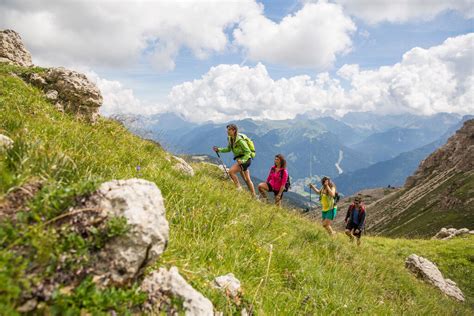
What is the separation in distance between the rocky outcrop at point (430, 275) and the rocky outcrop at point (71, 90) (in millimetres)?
19193

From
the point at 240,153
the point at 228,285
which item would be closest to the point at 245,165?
the point at 240,153

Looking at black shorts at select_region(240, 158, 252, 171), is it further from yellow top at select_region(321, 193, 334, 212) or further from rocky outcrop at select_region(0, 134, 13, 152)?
rocky outcrop at select_region(0, 134, 13, 152)

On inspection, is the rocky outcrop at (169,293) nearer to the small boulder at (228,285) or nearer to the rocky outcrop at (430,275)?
the small boulder at (228,285)

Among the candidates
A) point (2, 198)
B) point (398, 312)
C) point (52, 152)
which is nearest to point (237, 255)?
point (52, 152)

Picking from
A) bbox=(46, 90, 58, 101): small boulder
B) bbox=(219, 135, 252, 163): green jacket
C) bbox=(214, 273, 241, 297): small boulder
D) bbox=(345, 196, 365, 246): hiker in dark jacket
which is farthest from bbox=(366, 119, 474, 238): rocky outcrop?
bbox=(214, 273, 241, 297): small boulder

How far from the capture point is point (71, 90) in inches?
426

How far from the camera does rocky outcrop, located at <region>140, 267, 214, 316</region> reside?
2791mm

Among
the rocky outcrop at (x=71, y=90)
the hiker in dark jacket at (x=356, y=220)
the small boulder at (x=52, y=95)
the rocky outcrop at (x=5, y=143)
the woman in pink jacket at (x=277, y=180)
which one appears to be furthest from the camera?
the hiker in dark jacket at (x=356, y=220)

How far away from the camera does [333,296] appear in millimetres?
5637

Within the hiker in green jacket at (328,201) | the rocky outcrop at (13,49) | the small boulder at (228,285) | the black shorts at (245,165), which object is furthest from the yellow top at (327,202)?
the rocky outcrop at (13,49)

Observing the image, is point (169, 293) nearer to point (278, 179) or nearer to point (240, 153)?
point (240, 153)

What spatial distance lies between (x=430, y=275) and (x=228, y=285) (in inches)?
774

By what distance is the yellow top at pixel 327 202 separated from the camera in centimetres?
1730

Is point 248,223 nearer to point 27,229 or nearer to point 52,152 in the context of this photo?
point 52,152
